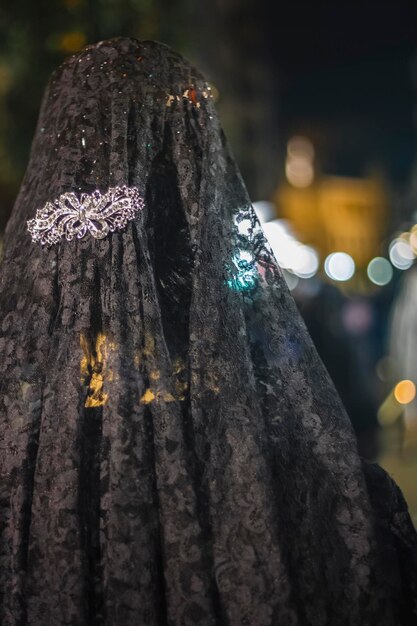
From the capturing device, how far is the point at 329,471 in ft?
6.22

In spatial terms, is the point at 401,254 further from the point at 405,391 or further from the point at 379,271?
the point at 379,271

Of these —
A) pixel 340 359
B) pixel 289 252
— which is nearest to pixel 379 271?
pixel 289 252

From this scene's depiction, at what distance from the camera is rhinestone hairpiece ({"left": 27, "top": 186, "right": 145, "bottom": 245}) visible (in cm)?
194

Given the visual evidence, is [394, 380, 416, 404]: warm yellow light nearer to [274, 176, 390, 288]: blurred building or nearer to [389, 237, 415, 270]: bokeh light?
[389, 237, 415, 270]: bokeh light

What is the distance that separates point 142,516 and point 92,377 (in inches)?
17.8

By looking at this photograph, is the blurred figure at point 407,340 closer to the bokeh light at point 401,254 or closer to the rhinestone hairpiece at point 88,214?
the bokeh light at point 401,254

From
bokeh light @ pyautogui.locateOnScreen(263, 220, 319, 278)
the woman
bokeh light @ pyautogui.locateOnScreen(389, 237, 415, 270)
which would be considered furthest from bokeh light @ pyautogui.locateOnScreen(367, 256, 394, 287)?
the woman

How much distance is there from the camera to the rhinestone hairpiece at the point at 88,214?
194 cm

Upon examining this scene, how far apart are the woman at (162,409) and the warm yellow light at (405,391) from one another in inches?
183

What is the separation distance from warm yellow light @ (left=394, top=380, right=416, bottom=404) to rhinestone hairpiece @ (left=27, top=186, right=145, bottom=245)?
5.21 meters

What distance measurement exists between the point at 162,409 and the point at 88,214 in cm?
72

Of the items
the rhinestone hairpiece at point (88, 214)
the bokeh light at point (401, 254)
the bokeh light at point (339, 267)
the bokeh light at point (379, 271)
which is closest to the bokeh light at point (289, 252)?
the bokeh light at point (339, 267)

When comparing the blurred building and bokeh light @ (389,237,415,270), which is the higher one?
the blurred building

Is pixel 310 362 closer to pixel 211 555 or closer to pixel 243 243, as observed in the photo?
pixel 243 243
